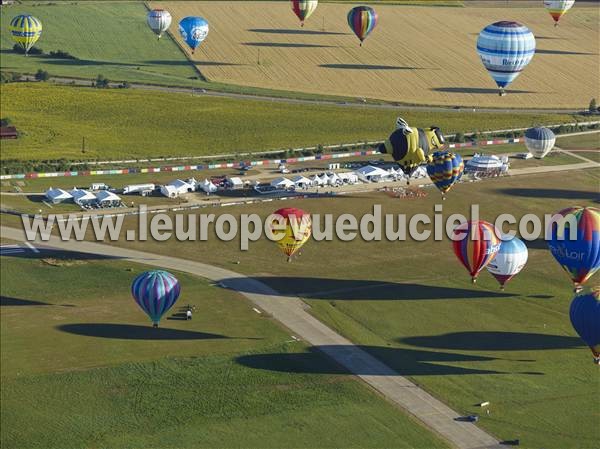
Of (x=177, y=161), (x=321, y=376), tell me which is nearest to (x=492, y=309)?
(x=321, y=376)

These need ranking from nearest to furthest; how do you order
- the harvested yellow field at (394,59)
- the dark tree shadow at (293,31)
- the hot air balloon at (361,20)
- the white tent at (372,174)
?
the white tent at (372,174) < the harvested yellow field at (394,59) < the hot air balloon at (361,20) < the dark tree shadow at (293,31)

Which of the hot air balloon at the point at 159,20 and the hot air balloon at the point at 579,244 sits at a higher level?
the hot air balloon at the point at 159,20

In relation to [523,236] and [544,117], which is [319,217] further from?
[544,117]

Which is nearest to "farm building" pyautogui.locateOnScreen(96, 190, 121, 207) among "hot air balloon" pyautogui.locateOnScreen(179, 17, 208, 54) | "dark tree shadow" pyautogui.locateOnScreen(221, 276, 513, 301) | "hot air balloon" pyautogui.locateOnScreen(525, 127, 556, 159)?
"dark tree shadow" pyautogui.locateOnScreen(221, 276, 513, 301)

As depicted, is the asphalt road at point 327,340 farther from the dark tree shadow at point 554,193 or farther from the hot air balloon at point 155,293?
the dark tree shadow at point 554,193

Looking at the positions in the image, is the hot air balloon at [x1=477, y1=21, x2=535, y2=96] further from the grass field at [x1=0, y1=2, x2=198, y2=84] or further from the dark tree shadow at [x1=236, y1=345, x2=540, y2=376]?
the dark tree shadow at [x1=236, y1=345, x2=540, y2=376]

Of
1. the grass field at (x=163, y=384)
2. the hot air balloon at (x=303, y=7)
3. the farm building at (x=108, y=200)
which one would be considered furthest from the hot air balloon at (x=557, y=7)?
the grass field at (x=163, y=384)

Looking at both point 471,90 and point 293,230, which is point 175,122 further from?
point 293,230
